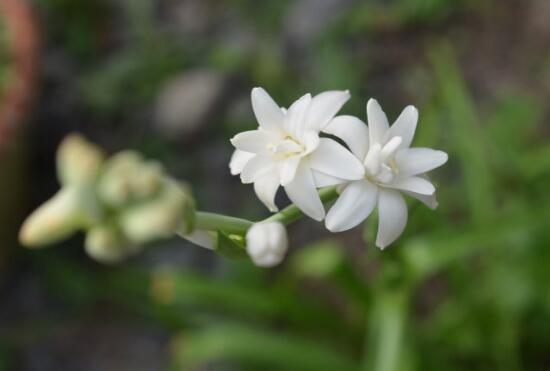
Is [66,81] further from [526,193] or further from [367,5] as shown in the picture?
[526,193]

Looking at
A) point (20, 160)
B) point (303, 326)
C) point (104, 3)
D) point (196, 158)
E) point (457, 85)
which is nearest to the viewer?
point (457, 85)

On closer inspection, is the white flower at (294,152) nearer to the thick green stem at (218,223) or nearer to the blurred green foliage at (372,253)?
the thick green stem at (218,223)

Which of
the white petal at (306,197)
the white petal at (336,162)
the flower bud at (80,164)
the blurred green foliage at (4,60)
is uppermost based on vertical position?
the blurred green foliage at (4,60)

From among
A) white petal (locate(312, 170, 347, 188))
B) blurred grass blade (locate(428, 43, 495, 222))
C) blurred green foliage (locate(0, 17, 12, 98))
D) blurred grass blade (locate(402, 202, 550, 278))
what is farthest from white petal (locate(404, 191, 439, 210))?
blurred green foliage (locate(0, 17, 12, 98))

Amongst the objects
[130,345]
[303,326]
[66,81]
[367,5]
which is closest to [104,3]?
[66,81]

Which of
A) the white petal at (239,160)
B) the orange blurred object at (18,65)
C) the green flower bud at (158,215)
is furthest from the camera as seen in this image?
the orange blurred object at (18,65)

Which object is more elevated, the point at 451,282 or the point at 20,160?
the point at 20,160

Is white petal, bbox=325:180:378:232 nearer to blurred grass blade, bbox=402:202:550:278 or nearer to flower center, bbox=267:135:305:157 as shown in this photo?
flower center, bbox=267:135:305:157

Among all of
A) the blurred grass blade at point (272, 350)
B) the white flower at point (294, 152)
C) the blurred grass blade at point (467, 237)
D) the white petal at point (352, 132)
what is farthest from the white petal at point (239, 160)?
the blurred grass blade at point (272, 350)
